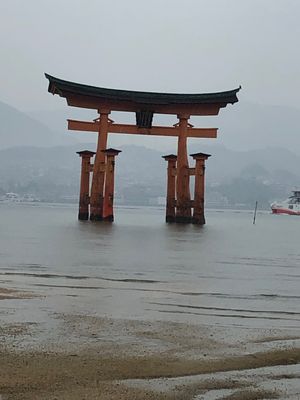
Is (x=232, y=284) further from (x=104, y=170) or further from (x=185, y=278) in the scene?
(x=104, y=170)

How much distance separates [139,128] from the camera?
3481cm

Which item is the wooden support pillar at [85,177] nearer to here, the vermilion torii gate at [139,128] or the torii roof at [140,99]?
the vermilion torii gate at [139,128]

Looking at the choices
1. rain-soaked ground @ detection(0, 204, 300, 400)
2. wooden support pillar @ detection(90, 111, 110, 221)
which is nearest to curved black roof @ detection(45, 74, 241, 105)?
wooden support pillar @ detection(90, 111, 110, 221)

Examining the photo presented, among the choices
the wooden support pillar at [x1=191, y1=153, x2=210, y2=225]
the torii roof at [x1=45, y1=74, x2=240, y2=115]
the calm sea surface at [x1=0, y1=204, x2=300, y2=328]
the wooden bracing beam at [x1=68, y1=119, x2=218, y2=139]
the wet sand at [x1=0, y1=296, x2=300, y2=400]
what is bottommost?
the calm sea surface at [x1=0, y1=204, x2=300, y2=328]

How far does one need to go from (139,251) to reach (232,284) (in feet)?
23.1

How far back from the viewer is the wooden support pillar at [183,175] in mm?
33875

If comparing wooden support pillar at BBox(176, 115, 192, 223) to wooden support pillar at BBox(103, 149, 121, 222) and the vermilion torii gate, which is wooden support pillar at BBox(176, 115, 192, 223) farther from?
wooden support pillar at BBox(103, 149, 121, 222)

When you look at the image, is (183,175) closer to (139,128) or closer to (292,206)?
(139,128)

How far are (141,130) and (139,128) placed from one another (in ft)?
0.58

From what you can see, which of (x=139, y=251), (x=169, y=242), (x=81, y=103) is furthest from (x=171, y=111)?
(x=139, y=251)

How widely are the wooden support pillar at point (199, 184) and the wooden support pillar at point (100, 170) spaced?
Answer: 506cm

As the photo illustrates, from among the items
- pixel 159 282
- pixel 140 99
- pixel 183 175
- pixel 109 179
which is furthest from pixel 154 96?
pixel 159 282

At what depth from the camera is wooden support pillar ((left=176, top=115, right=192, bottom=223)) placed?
33875 mm

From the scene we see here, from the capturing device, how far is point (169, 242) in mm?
20781
